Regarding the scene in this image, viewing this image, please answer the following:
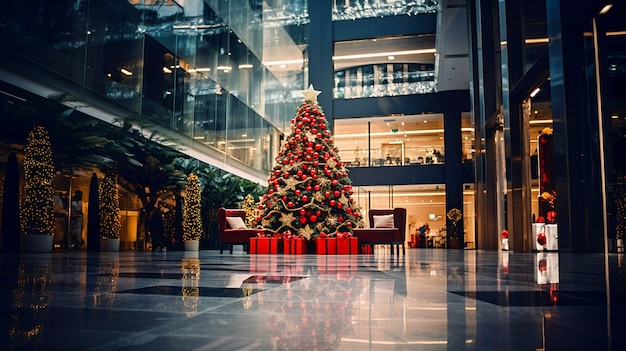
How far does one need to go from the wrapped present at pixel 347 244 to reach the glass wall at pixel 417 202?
17.7 meters

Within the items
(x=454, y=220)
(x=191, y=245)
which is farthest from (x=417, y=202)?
(x=191, y=245)

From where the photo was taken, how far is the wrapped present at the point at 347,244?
39.9ft

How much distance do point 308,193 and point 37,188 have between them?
20.9 feet

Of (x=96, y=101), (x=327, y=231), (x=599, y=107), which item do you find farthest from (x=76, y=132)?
(x=599, y=107)

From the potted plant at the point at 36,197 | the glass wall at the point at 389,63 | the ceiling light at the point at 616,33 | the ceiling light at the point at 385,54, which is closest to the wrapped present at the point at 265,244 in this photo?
the potted plant at the point at 36,197

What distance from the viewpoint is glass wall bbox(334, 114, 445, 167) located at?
29812 millimetres

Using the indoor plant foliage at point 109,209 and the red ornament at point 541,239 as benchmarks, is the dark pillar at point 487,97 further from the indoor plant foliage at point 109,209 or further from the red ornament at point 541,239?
the indoor plant foliage at point 109,209

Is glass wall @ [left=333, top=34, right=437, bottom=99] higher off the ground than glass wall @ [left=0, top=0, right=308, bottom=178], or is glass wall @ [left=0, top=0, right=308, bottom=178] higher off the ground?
glass wall @ [left=333, top=34, right=437, bottom=99]

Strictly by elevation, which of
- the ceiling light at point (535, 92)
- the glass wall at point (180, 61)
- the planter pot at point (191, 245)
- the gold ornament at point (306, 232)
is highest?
the glass wall at point (180, 61)

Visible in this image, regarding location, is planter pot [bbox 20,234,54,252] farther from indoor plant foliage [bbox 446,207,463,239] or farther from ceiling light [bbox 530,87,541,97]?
indoor plant foliage [bbox 446,207,463,239]

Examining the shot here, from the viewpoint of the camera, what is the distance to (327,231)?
40.7 ft

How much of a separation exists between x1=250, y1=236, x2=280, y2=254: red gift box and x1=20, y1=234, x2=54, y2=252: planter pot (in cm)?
481

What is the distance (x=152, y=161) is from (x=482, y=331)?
50.2 ft

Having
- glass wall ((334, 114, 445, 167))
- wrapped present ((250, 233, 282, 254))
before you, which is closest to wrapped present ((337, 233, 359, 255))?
wrapped present ((250, 233, 282, 254))
